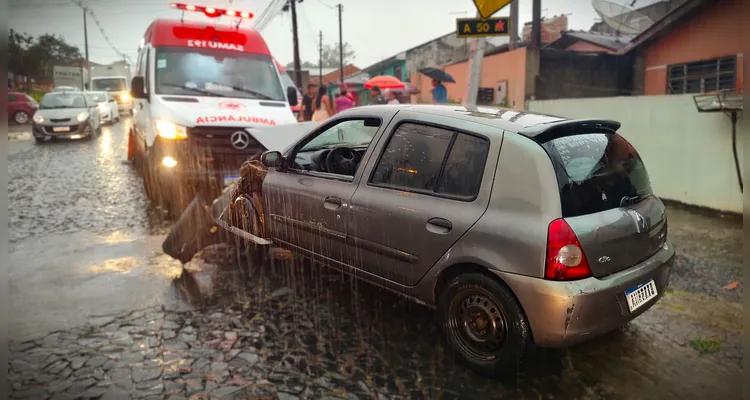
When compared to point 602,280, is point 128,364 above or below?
below

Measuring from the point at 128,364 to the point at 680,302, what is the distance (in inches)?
168

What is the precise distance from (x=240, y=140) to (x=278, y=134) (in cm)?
61

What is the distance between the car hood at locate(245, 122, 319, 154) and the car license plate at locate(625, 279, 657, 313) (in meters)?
4.42

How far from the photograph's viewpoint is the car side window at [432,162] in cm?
331

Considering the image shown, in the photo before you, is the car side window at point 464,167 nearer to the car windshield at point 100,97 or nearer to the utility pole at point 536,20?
the utility pole at point 536,20

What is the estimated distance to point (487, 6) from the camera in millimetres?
7074

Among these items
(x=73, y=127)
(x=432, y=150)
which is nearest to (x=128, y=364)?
(x=432, y=150)

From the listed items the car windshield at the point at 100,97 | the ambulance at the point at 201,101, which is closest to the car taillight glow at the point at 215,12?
the ambulance at the point at 201,101

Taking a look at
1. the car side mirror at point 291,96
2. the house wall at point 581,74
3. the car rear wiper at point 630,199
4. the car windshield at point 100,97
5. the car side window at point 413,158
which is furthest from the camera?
the car windshield at point 100,97

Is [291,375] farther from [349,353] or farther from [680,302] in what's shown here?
[680,302]

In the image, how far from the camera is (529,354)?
10.3ft

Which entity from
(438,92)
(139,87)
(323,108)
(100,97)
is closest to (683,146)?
(438,92)

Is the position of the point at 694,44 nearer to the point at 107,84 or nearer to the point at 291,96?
the point at 291,96

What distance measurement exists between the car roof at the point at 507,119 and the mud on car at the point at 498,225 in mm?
13
